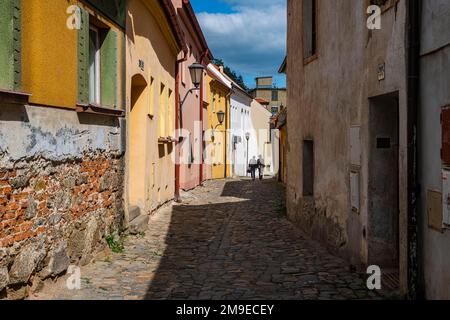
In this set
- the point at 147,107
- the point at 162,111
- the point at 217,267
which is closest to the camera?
the point at 217,267

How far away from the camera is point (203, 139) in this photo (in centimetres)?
2428

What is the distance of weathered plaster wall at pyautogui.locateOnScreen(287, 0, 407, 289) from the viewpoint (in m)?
5.56

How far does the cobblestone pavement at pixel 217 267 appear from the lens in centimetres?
589

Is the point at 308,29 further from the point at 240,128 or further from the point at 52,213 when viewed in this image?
the point at 240,128

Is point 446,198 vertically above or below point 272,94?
below

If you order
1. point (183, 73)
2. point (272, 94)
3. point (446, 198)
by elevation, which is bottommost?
point (446, 198)

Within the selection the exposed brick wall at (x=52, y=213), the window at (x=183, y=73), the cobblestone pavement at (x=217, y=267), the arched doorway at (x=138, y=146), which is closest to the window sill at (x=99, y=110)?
the exposed brick wall at (x=52, y=213)

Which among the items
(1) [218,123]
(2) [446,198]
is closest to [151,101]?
(2) [446,198]

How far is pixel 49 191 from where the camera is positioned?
5.70 metres

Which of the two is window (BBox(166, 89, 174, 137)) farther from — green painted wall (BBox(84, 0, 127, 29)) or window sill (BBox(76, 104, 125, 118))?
window sill (BBox(76, 104, 125, 118))

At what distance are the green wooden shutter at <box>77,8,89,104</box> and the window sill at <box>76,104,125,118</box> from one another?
9 cm

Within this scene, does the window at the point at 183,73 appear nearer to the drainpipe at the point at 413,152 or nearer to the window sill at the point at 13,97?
the window sill at the point at 13,97

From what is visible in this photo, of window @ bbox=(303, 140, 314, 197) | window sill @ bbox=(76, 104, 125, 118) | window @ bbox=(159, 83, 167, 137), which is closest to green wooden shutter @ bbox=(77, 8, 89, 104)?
window sill @ bbox=(76, 104, 125, 118)

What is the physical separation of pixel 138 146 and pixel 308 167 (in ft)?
11.1
